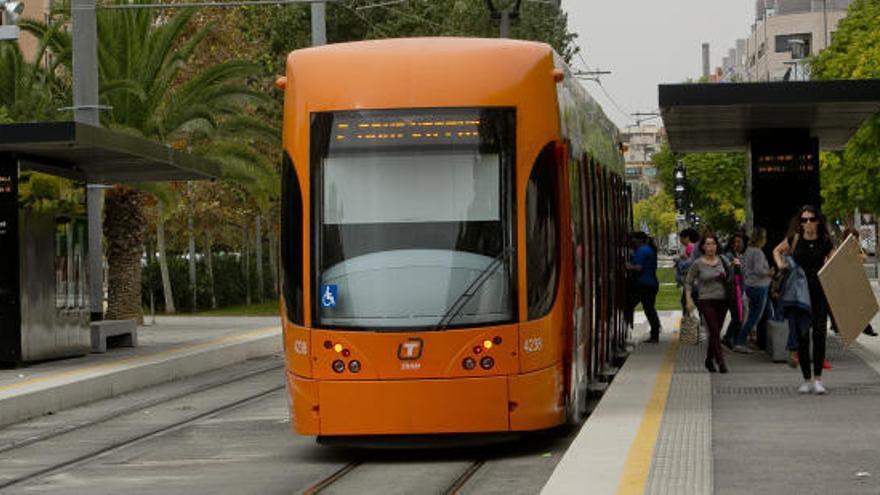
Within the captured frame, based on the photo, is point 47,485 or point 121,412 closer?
point 47,485

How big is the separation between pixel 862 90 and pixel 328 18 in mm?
45133

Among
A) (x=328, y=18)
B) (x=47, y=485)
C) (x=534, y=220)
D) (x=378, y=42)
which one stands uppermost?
(x=328, y=18)

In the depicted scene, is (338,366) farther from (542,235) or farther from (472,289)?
(542,235)

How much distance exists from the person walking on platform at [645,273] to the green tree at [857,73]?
75.8ft

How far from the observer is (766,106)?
22.4 metres

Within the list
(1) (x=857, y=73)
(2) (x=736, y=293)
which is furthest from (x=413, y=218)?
(1) (x=857, y=73)

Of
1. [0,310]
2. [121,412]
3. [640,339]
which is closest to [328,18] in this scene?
[640,339]

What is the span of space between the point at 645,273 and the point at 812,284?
11.3m

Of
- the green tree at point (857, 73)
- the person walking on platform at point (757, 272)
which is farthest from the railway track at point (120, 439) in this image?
the green tree at point (857, 73)

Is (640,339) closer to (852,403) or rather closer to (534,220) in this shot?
(852,403)

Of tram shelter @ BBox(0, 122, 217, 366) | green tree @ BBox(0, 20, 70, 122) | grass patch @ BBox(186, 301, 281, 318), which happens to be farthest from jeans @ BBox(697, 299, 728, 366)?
grass patch @ BBox(186, 301, 281, 318)

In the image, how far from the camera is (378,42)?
49.4 ft

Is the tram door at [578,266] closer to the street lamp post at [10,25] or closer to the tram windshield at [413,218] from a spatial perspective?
the tram windshield at [413,218]

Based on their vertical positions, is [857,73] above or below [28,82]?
above
